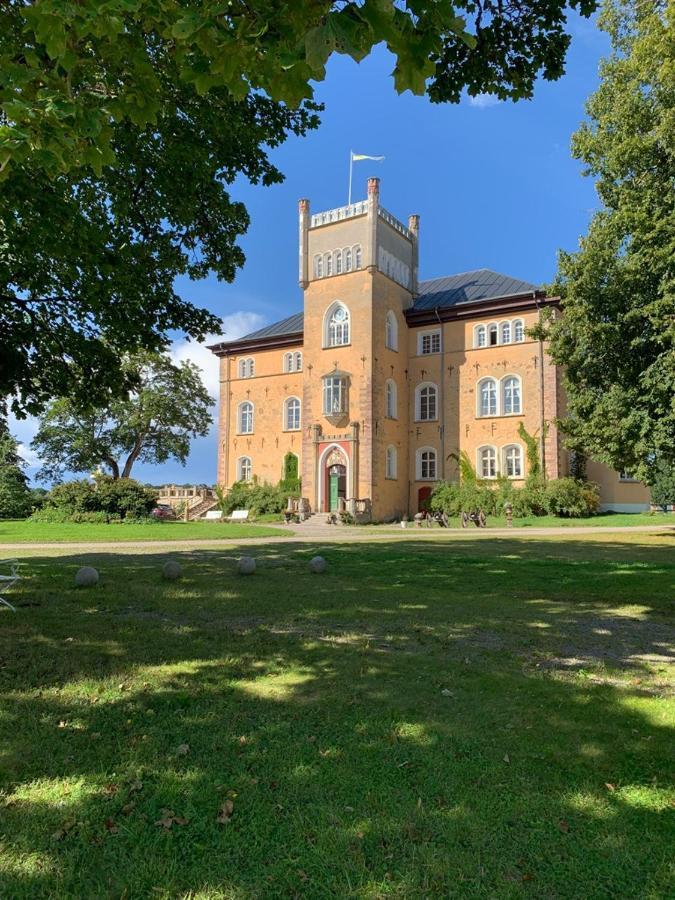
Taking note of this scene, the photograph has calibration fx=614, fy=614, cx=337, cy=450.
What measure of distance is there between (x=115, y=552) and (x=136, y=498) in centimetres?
1533

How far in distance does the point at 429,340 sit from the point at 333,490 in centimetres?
1180

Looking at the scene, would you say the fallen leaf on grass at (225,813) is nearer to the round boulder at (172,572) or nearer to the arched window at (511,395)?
the round boulder at (172,572)

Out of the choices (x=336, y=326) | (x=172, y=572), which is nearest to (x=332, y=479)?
(x=336, y=326)

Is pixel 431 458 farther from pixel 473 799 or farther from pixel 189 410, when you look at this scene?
pixel 473 799

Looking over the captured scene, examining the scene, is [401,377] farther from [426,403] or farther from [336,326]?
[336,326]

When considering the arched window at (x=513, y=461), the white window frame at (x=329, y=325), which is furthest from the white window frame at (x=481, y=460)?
the white window frame at (x=329, y=325)

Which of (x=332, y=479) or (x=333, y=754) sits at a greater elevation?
(x=332, y=479)

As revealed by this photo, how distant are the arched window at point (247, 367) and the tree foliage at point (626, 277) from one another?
28970 millimetres

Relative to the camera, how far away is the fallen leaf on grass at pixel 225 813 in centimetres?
309

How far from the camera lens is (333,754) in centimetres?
377

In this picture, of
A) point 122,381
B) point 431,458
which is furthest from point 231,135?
point 431,458

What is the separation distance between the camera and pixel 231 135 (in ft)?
36.0

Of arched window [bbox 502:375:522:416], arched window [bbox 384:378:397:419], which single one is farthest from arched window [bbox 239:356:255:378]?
arched window [bbox 502:375:522:416]

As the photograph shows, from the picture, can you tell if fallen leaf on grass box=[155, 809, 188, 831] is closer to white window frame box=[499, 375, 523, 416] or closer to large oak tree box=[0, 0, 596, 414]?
large oak tree box=[0, 0, 596, 414]
